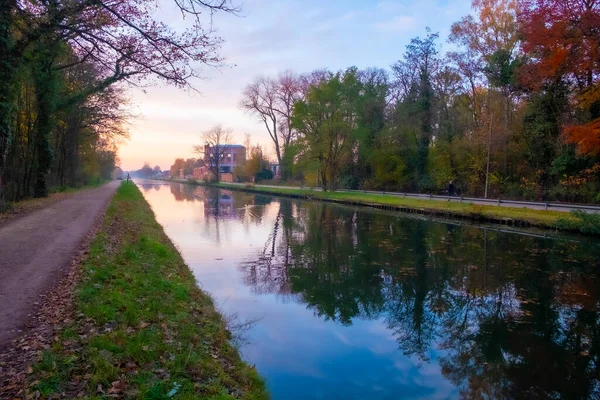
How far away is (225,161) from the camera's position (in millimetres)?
114000

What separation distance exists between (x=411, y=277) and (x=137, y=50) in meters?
8.91

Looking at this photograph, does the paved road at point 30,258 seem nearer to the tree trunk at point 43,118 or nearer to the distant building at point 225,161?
the tree trunk at point 43,118

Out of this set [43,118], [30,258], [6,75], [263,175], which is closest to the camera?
[30,258]

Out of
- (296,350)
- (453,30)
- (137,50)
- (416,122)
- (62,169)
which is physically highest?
(453,30)

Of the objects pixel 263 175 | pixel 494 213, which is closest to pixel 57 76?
pixel 494 213

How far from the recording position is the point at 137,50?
9.76 meters

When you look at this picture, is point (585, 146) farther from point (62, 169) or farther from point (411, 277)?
point (62, 169)

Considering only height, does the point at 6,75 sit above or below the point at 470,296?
above

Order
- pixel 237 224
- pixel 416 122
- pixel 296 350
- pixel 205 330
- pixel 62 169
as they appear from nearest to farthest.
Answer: pixel 205 330
pixel 296 350
pixel 237 224
pixel 62 169
pixel 416 122

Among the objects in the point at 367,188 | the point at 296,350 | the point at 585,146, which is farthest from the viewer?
the point at 367,188

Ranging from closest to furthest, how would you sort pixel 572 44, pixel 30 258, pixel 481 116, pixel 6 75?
pixel 30 258 < pixel 6 75 < pixel 572 44 < pixel 481 116

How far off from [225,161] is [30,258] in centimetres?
10720

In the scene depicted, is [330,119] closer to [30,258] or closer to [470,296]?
[470,296]

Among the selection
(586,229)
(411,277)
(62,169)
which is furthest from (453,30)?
(62,169)
